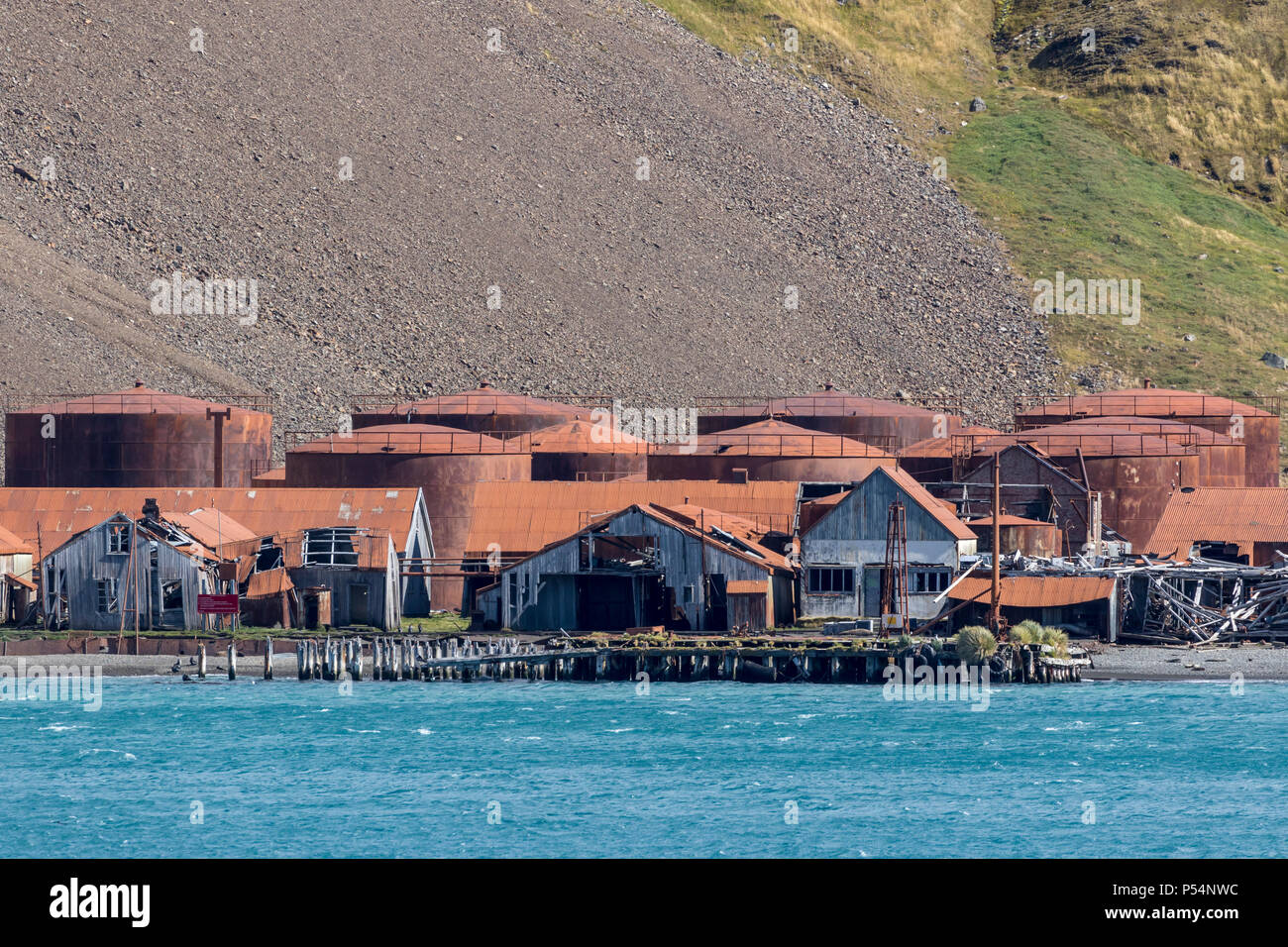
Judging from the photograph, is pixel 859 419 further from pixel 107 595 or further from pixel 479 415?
pixel 107 595

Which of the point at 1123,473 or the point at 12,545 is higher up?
the point at 1123,473

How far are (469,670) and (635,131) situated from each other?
8349cm

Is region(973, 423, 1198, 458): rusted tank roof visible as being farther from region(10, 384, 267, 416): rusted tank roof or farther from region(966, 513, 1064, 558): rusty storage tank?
region(10, 384, 267, 416): rusted tank roof

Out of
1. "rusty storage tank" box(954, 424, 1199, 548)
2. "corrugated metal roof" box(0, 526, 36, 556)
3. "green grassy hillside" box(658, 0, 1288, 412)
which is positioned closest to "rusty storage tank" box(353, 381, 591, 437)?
"rusty storage tank" box(954, 424, 1199, 548)

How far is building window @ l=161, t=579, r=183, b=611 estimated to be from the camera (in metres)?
67.7

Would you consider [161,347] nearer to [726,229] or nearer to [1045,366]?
[726,229]

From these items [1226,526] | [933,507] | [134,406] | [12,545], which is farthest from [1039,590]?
[134,406]

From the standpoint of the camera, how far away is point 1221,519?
247ft

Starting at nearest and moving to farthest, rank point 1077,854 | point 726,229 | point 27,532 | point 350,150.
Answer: point 1077,854
point 27,532
point 350,150
point 726,229

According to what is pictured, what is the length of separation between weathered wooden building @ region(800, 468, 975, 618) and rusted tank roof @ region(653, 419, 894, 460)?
14.2 m

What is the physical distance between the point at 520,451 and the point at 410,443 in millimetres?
4466

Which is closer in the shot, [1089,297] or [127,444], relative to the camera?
[127,444]

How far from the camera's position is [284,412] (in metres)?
106

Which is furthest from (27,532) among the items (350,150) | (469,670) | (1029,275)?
(1029,275)
